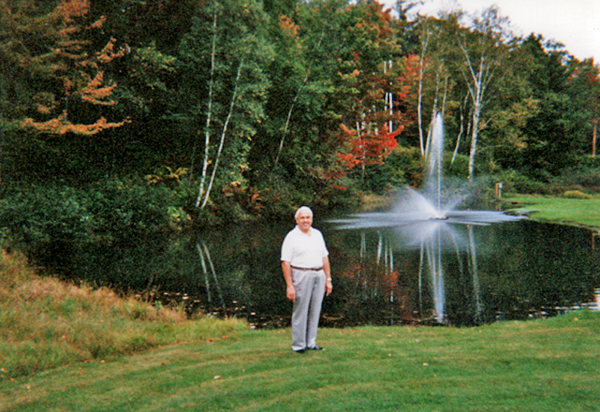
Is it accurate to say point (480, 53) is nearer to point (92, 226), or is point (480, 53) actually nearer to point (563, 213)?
point (563, 213)


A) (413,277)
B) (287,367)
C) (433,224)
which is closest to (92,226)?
(413,277)

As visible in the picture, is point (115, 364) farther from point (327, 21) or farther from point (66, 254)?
point (327, 21)

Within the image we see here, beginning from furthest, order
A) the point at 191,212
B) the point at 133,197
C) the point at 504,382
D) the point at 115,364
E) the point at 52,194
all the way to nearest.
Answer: the point at 191,212 → the point at 133,197 → the point at 52,194 → the point at 115,364 → the point at 504,382

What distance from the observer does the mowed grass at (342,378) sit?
13.2 ft

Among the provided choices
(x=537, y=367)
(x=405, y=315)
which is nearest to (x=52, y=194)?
(x=405, y=315)

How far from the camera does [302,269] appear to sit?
560 centimetres

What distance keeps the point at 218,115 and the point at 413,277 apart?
56.6ft

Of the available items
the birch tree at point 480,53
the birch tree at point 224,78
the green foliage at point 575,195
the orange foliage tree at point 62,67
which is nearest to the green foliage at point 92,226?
the orange foliage tree at point 62,67

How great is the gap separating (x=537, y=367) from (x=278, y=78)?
28.9m

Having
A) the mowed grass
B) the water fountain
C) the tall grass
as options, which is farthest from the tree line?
the mowed grass

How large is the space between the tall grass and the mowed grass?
1.20ft

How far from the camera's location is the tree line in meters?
20.5

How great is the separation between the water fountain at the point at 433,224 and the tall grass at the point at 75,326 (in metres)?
4.35

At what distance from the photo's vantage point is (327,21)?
1270 inches
